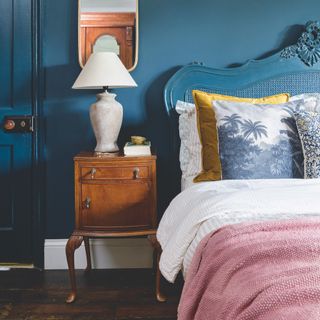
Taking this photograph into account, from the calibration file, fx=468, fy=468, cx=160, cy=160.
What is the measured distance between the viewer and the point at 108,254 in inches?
119

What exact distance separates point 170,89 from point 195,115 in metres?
0.33

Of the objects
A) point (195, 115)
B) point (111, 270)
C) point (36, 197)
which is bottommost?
point (111, 270)

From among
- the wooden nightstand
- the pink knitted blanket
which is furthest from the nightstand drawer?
the pink knitted blanket

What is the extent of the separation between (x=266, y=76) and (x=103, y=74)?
103 centimetres

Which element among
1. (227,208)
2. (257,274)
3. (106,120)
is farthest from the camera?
(106,120)

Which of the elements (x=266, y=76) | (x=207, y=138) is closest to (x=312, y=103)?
(x=266, y=76)

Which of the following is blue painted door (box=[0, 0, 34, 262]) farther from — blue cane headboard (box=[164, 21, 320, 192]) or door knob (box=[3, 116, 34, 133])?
blue cane headboard (box=[164, 21, 320, 192])

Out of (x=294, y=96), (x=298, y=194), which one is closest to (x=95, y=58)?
(x=294, y=96)

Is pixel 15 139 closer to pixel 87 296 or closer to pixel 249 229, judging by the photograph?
pixel 87 296

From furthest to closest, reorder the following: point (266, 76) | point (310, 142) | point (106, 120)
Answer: point (266, 76)
point (106, 120)
point (310, 142)

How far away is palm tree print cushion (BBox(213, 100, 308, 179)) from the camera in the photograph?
89.7 inches

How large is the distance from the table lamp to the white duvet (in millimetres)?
793

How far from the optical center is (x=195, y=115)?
106 inches

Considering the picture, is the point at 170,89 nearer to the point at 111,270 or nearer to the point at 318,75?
the point at 318,75
